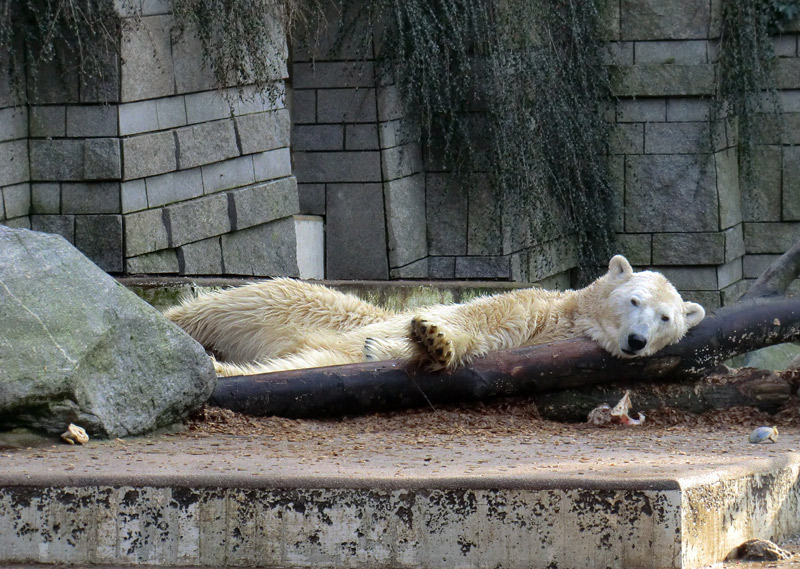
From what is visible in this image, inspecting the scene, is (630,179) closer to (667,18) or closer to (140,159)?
(667,18)

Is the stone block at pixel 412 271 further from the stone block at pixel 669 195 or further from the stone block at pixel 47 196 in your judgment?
the stone block at pixel 47 196

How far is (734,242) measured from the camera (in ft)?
28.6

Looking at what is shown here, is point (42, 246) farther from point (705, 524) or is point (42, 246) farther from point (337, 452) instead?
point (705, 524)

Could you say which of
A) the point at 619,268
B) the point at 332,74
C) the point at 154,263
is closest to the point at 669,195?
the point at 332,74

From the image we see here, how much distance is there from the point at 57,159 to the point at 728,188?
541 centimetres

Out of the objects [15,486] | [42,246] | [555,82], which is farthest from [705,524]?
[555,82]

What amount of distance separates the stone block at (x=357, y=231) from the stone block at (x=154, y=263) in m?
1.69

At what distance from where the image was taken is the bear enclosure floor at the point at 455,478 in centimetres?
257

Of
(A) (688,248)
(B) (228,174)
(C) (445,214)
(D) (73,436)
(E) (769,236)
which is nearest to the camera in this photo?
(D) (73,436)

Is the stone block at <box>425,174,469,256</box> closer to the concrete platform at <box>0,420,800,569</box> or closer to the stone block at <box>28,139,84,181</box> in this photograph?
the stone block at <box>28,139,84,181</box>

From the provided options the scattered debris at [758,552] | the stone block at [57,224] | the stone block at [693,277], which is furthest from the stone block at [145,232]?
the stone block at [693,277]

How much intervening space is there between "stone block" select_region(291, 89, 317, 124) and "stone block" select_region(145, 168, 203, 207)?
1442mm

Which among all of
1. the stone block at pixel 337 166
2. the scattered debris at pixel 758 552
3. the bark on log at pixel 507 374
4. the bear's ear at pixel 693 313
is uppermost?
the stone block at pixel 337 166

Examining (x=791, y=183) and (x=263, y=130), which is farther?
(x=791, y=183)
